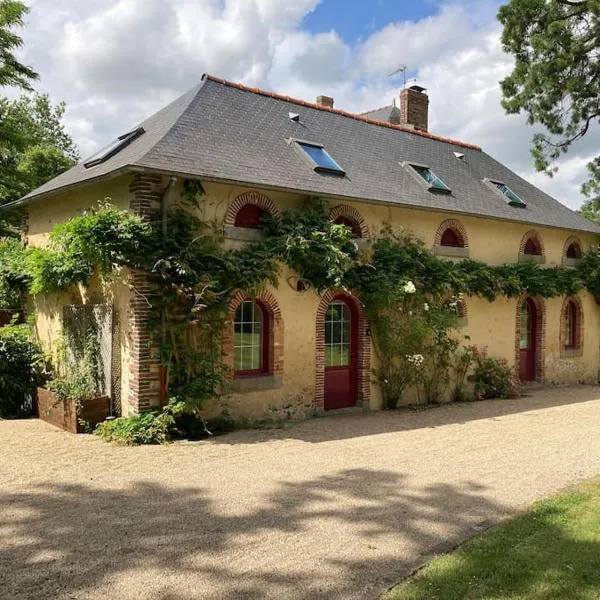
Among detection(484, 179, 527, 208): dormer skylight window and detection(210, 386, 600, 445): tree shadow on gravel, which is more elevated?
detection(484, 179, 527, 208): dormer skylight window

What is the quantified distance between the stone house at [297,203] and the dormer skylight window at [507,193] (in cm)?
6

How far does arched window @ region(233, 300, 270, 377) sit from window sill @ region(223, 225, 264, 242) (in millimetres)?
1082

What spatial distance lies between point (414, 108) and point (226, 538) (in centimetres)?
1655

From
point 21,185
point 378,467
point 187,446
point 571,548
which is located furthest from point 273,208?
point 21,185

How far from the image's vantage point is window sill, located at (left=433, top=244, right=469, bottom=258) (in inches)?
495

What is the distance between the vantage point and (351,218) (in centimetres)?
1104

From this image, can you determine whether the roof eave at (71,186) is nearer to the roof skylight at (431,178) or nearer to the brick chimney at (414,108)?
the roof skylight at (431,178)

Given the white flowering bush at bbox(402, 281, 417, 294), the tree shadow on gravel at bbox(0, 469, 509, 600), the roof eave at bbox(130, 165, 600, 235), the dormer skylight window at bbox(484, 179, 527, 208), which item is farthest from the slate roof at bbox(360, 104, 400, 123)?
the tree shadow on gravel at bbox(0, 469, 509, 600)

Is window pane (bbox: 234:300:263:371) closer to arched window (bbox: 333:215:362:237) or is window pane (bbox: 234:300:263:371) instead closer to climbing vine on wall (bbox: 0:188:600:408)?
climbing vine on wall (bbox: 0:188:600:408)

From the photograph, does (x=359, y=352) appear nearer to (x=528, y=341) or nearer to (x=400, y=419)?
(x=400, y=419)

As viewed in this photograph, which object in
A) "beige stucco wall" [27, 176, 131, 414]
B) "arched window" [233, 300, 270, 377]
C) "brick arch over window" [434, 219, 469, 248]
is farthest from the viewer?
"brick arch over window" [434, 219, 469, 248]

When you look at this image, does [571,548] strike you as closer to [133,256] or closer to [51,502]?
[51,502]

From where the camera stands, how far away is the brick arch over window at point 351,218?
423 inches

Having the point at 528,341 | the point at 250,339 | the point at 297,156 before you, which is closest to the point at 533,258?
the point at 528,341
